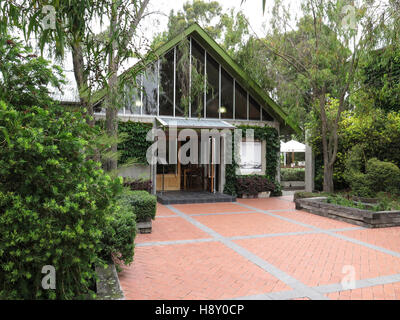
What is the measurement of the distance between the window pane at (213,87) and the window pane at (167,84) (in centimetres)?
159

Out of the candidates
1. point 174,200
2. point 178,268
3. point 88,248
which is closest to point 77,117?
point 88,248

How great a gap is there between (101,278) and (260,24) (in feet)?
37.0

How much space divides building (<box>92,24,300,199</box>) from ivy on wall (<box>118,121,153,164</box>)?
0.71ft

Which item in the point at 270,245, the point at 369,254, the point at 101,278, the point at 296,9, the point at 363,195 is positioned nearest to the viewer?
the point at 101,278

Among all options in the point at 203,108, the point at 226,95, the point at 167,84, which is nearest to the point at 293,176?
the point at 226,95

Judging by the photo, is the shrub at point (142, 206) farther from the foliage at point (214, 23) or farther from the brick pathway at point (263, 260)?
the foliage at point (214, 23)

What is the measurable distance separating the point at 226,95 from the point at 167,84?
263cm

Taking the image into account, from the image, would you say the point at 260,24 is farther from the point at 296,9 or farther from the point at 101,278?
the point at 101,278

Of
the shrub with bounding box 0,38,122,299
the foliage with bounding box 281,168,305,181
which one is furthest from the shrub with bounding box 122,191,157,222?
the foliage with bounding box 281,168,305,181

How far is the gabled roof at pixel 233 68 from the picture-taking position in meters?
12.2

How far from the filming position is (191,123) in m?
12.1

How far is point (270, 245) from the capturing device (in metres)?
6.29

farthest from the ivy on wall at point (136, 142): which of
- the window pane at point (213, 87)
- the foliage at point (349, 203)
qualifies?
the foliage at point (349, 203)

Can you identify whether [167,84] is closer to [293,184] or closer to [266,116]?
[266,116]
